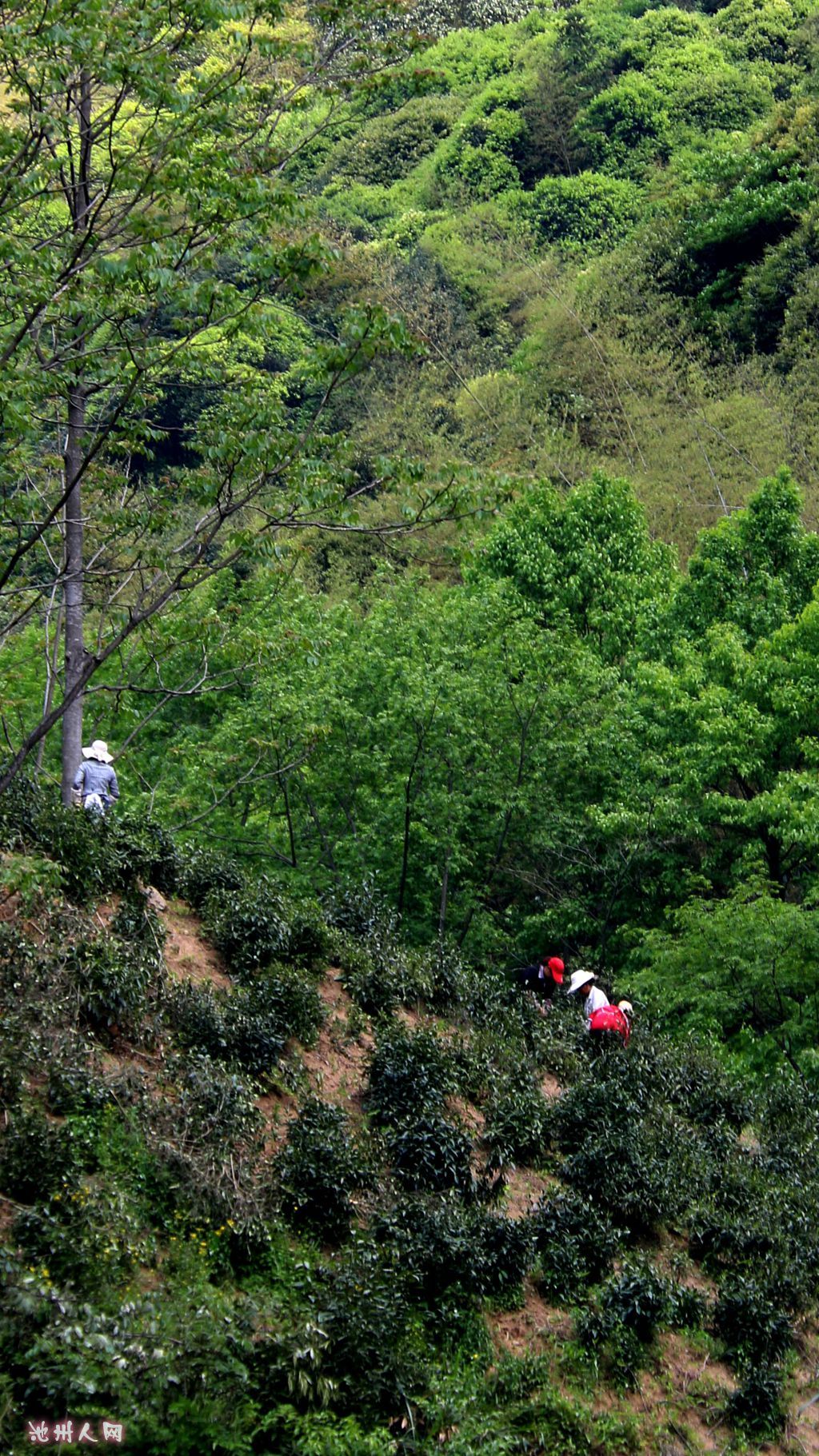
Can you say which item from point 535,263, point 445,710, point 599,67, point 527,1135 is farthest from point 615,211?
point 527,1135

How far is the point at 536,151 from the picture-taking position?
6712 centimetres

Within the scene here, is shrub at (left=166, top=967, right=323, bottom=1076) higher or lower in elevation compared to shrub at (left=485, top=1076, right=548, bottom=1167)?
higher

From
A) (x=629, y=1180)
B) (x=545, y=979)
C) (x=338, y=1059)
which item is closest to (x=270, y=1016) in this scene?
(x=338, y=1059)

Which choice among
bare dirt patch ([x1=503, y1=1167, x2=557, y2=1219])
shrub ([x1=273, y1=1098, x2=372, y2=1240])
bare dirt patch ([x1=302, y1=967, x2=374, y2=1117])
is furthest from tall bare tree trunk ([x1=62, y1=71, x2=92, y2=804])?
bare dirt patch ([x1=503, y1=1167, x2=557, y2=1219])

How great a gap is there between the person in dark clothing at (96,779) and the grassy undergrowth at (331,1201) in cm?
59

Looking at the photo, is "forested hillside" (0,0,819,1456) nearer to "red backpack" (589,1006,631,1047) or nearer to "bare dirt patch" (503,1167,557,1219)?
"bare dirt patch" (503,1167,557,1219)

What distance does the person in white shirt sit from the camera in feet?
45.6

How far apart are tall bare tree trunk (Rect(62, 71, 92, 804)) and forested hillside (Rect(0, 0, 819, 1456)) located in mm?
67

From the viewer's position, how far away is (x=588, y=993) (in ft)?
47.0

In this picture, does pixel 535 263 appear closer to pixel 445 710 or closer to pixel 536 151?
pixel 536 151

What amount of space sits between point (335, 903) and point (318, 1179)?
4663mm

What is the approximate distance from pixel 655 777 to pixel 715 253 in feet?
105

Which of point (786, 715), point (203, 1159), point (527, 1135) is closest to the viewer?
point (203, 1159)

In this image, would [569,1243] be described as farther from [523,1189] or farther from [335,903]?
[335,903]
